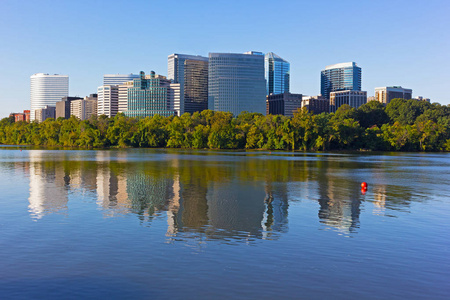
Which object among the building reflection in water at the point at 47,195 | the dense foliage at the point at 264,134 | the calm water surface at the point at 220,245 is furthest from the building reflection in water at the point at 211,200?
the dense foliage at the point at 264,134

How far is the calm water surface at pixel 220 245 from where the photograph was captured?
13.9 m

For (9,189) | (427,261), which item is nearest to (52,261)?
(427,261)

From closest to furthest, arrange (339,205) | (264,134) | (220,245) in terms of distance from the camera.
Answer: (220,245) → (339,205) → (264,134)

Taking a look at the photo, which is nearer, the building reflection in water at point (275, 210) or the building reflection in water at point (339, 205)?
the building reflection in water at point (275, 210)

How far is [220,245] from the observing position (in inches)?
738

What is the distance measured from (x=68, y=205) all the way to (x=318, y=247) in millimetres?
18351

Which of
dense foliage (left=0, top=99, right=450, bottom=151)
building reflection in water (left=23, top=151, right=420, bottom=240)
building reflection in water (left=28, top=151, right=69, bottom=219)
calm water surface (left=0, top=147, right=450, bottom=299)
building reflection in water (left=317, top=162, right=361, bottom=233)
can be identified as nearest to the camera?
calm water surface (left=0, top=147, right=450, bottom=299)

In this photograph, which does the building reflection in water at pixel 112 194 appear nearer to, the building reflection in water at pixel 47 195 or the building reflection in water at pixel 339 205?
the building reflection in water at pixel 47 195

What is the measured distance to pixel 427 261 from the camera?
1695 cm

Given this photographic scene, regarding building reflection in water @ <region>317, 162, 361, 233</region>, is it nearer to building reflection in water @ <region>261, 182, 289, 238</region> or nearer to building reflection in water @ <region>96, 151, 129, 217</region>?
building reflection in water @ <region>261, 182, 289, 238</region>

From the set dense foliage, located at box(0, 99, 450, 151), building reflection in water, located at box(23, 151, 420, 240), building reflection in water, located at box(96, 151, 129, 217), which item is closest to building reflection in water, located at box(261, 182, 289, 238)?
building reflection in water, located at box(23, 151, 420, 240)

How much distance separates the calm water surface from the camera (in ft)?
45.6

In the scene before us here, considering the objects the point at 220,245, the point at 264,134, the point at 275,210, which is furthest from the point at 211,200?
the point at 264,134

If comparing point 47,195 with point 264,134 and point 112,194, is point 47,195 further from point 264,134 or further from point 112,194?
point 264,134
